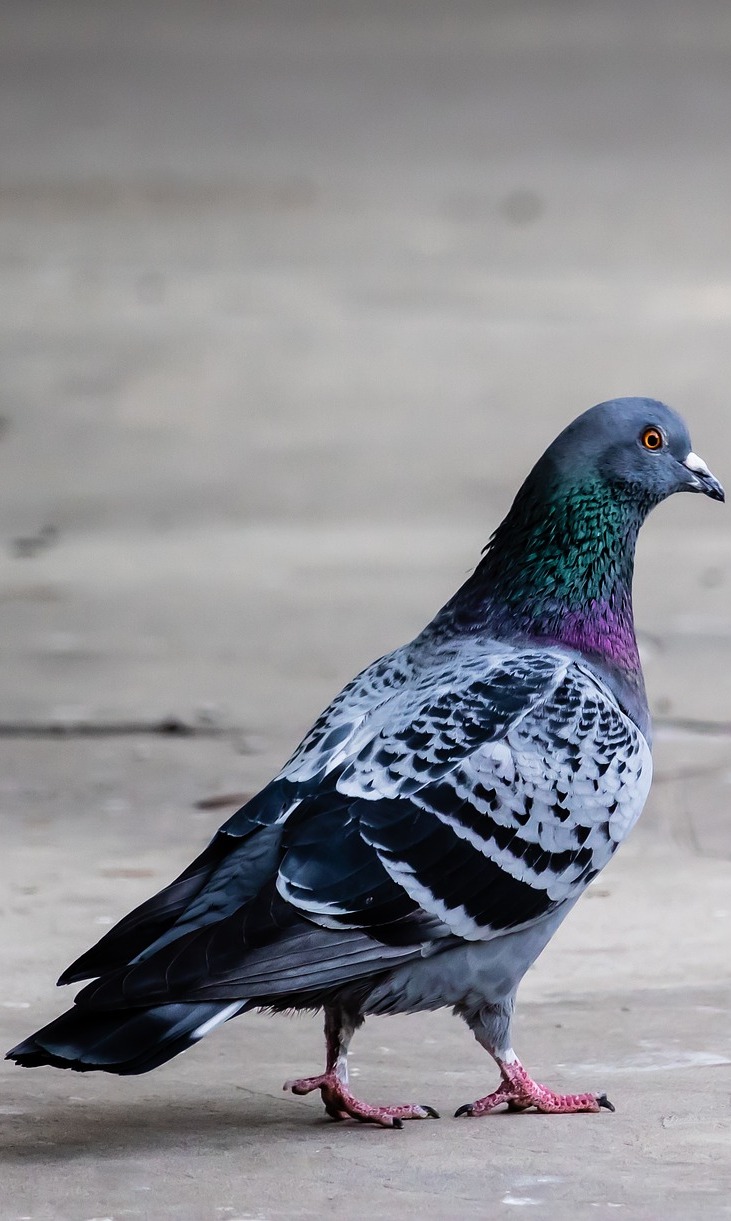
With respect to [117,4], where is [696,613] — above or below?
below

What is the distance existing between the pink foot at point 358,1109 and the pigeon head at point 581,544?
93 cm

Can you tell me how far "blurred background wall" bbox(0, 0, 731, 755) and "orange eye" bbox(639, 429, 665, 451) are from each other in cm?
407

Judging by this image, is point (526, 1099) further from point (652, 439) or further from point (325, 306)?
point (325, 306)

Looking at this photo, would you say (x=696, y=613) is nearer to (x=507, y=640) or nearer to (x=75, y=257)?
(x=75, y=257)

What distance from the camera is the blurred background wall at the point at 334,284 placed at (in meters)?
8.01

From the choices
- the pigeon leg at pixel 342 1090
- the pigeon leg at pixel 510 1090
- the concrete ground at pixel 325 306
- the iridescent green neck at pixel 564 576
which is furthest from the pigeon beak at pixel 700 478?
the concrete ground at pixel 325 306

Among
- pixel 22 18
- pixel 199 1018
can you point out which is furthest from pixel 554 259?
pixel 199 1018

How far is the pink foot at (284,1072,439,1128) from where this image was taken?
3.34m

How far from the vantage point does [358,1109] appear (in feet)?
11.0

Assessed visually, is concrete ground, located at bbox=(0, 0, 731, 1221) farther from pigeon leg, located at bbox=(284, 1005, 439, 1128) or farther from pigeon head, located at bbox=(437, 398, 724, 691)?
pigeon leg, located at bbox=(284, 1005, 439, 1128)

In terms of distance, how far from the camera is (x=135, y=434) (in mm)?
8219

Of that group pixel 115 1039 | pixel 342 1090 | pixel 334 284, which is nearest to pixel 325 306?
pixel 334 284

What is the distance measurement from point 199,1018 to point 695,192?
6000 millimetres

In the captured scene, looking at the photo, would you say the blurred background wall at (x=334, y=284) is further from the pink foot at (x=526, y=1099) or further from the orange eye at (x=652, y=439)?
the pink foot at (x=526, y=1099)
